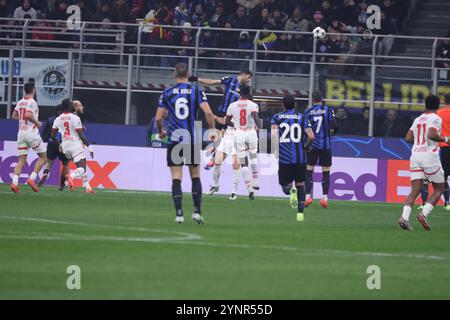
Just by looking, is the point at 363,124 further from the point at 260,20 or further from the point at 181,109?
the point at 181,109

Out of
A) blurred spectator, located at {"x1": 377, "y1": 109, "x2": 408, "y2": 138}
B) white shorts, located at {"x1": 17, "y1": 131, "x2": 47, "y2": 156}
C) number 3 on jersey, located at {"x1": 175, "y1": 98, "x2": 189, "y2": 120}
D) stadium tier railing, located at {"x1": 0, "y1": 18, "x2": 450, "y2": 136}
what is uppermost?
stadium tier railing, located at {"x1": 0, "y1": 18, "x2": 450, "y2": 136}

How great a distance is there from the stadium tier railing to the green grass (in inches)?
388

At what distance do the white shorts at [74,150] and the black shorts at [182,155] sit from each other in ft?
32.1

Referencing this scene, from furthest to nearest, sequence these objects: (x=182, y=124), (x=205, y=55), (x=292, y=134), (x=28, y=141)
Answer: (x=205, y=55), (x=28, y=141), (x=292, y=134), (x=182, y=124)

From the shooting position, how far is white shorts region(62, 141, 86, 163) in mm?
26500

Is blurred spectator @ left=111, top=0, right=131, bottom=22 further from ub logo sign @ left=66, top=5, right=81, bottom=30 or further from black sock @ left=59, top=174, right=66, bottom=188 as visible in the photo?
black sock @ left=59, top=174, right=66, bottom=188

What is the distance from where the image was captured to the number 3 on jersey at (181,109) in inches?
675

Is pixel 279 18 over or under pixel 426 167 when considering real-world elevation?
over

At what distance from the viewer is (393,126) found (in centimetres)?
3006

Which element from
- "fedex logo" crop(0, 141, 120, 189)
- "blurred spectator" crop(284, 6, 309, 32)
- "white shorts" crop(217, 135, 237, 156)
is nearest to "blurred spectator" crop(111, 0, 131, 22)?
"blurred spectator" crop(284, 6, 309, 32)

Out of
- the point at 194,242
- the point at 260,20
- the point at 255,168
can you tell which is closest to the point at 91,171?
the point at 255,168

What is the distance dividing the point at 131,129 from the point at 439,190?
44.3 feet

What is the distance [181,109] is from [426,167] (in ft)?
13.0
